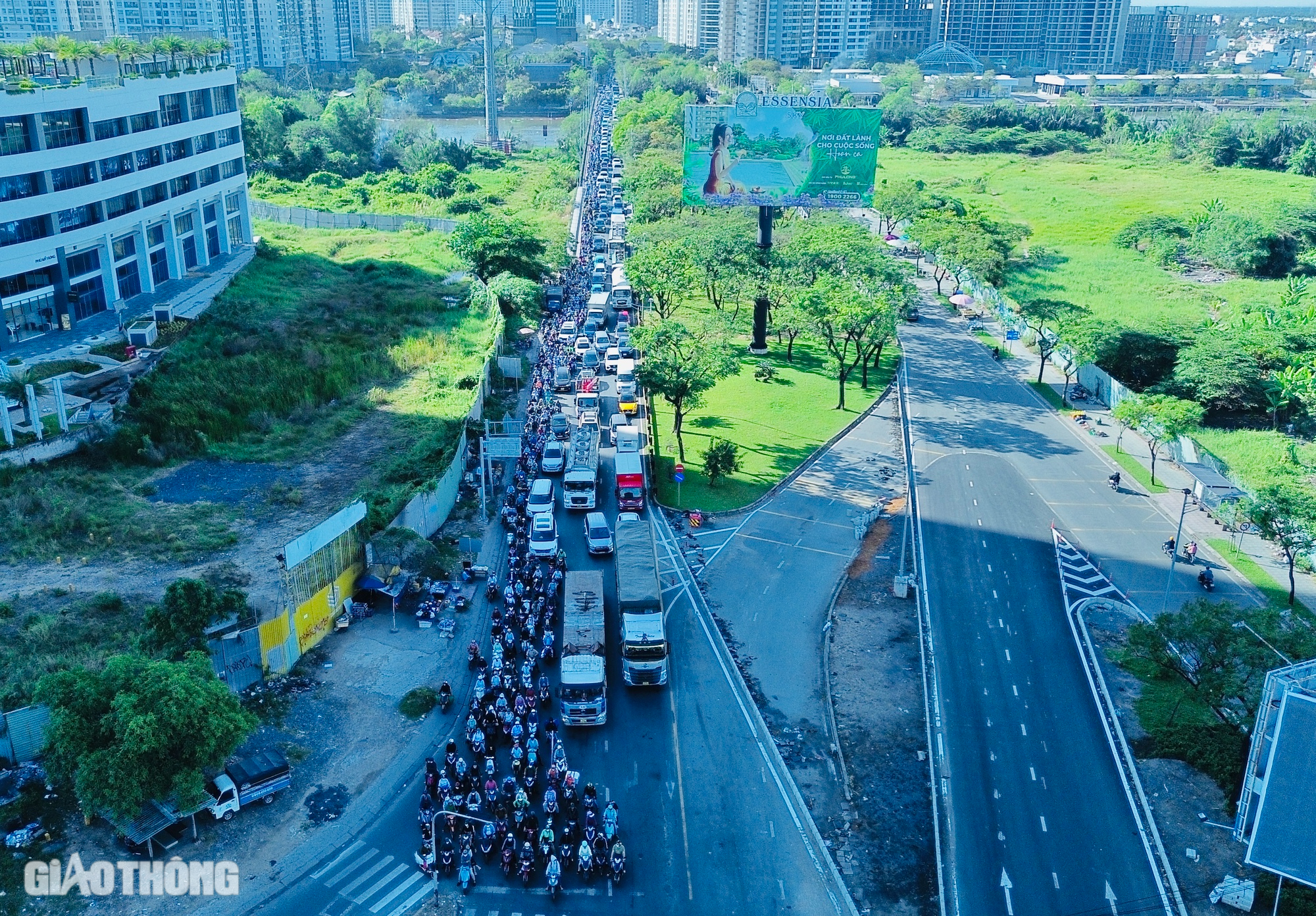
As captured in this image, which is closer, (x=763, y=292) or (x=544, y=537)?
(x=544, y=537)

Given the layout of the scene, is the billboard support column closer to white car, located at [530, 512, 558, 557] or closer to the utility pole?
white car, located at [530, 512, 558, 557]

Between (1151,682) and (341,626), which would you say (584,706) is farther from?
(1151,682)

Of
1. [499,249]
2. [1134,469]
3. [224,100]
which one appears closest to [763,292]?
[499,249]

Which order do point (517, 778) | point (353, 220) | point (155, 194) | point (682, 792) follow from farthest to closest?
point (353, 220) → point (155, 194) → point (682, 792) → point (517, 778)

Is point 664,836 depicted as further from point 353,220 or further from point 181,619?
point 353,220

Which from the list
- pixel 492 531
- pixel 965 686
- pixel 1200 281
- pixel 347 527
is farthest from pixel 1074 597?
pixel 1200 281

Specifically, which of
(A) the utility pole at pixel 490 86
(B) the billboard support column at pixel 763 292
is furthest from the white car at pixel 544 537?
(A) the utility pole at pixel 490 86
